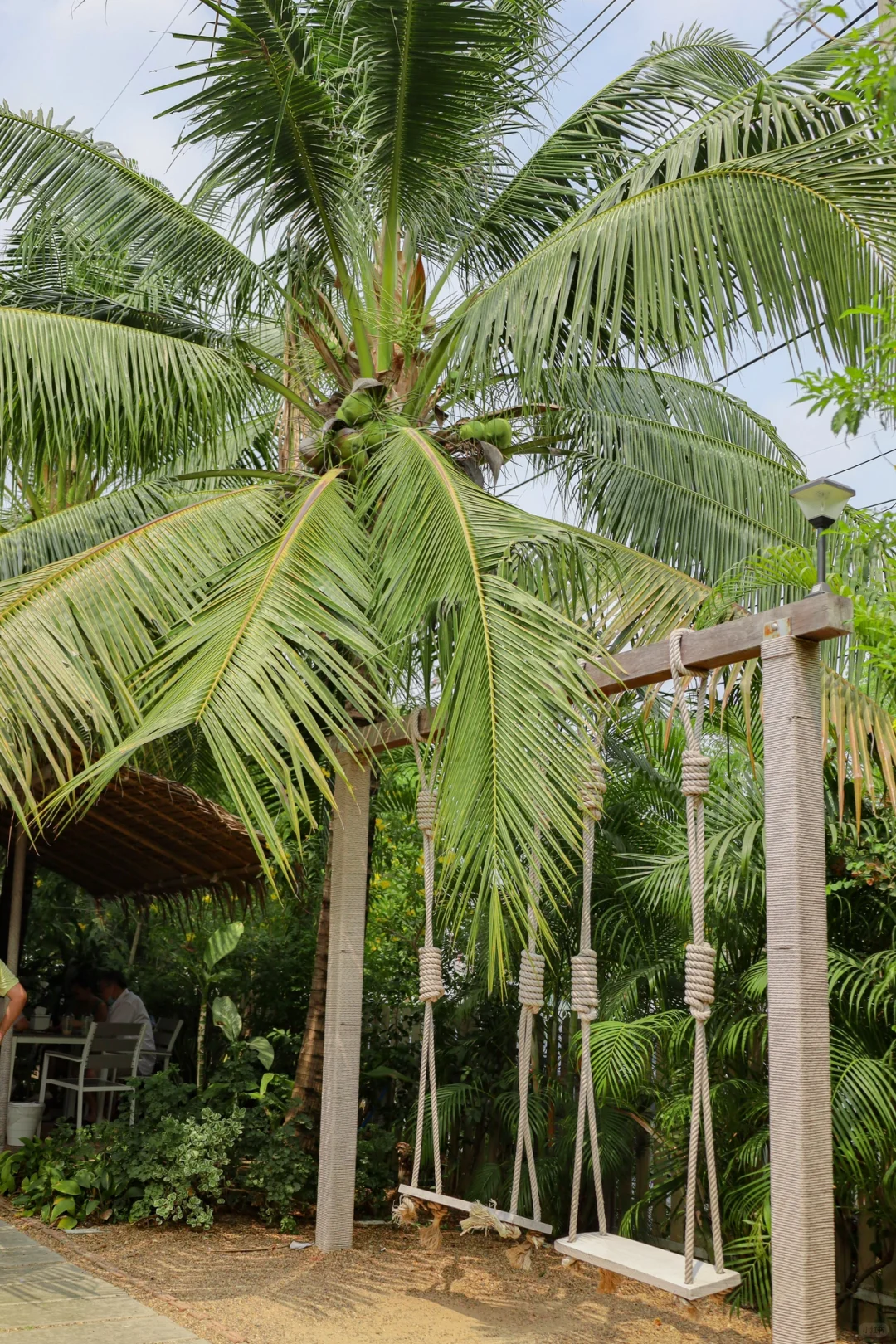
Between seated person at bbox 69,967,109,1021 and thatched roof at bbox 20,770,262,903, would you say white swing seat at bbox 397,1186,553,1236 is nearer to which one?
thatched roof at bbox 20,770,262,903

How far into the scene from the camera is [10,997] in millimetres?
5586

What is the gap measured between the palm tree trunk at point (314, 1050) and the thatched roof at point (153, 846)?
92 cm

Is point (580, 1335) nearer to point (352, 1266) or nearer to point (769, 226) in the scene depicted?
point (352, 1266)

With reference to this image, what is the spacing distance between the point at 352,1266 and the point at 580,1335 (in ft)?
4.39

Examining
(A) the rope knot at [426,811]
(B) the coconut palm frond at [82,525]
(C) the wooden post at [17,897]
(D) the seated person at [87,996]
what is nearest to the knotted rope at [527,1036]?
(A) the rope knot at [426,811]

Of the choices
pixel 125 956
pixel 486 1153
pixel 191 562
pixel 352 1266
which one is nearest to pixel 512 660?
pixel 191 562

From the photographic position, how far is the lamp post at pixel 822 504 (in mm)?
3650

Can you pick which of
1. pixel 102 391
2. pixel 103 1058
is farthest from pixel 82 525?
pixel 103 1058

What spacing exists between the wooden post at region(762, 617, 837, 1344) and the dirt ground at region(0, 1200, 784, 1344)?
1.15 metres

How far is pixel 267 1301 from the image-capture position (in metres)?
4.92

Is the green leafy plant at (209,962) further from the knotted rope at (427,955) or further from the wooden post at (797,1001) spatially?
the wooden post at (797,1001)

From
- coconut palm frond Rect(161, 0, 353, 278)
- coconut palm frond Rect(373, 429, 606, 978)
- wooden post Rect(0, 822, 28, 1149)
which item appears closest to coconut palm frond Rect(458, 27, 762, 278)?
coconut palm frond Rect(161, 0, 353, 278)

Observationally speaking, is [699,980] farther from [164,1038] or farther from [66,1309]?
[164,1038]

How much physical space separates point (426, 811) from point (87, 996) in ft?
18.6
